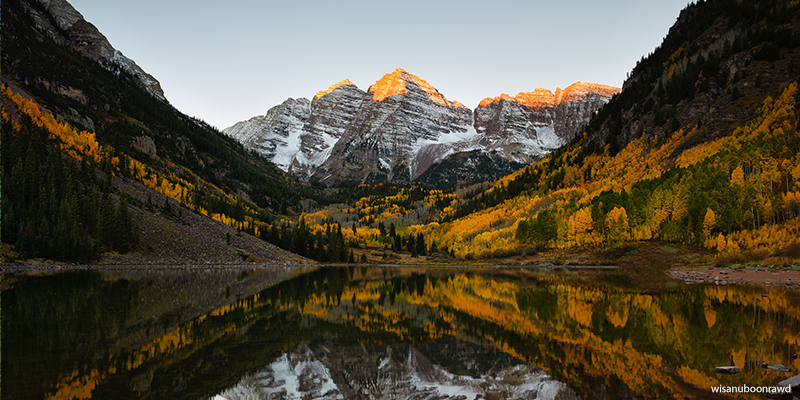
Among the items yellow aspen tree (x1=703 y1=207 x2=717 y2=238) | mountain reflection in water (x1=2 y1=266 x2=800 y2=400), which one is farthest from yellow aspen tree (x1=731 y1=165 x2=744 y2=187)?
mountain reflection in water (x1=2 y1=266 x2=800 y2=400)

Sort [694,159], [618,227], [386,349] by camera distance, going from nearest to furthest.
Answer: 1. [386,349]
2. [618,227]
3. [694,159]

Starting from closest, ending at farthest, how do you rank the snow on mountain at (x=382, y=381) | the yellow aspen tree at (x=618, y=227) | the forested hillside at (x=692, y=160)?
1. the snow on mountain at (x=382, y=381)
2. the forested hillside at (x=692, y=160)
3. the yellow aspen tree at (x=618, y=227)

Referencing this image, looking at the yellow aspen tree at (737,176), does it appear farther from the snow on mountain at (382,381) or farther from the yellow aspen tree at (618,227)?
the snow on mountain at (382,381)

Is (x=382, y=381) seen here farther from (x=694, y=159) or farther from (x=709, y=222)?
(x=694, y=159)

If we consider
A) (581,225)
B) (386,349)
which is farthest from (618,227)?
(386,349)

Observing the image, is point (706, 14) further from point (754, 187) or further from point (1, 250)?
point (1, 250)

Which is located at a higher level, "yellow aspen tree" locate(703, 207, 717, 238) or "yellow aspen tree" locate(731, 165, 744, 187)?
"yellow aspen tree" locate(731, 165, 744, 187)

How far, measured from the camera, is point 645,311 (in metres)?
27.7

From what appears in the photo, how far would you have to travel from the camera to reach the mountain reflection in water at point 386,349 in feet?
42.1

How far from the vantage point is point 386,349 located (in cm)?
1881

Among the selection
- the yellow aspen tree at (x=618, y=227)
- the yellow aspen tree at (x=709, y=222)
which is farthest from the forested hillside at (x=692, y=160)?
the yellow aspen tree at (x=618, y=227)

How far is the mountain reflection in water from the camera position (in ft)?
42.1

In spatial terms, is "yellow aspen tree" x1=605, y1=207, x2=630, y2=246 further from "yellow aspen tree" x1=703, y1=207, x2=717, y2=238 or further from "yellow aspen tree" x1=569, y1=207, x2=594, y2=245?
"yellow aspen tree" x1=703, y1=207, x2=717, y2=238

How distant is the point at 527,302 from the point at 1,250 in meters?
77.9
